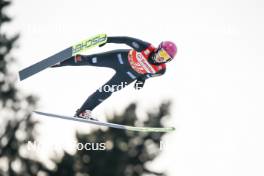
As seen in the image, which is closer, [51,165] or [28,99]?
[28,99]

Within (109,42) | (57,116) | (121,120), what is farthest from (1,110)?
(109,42)

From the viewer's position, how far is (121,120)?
61.3 ft

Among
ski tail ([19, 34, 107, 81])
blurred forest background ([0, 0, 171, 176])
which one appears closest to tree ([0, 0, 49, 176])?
blurred forest background ([0, 0, 171, 176])

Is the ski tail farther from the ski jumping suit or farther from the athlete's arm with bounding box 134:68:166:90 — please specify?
the athlete's arm with bounding box 134:68:166:90

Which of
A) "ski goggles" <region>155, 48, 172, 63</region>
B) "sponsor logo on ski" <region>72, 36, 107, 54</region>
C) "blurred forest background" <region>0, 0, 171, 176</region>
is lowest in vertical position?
"blurred forest background" <region>0, 0, 171, 176</region>

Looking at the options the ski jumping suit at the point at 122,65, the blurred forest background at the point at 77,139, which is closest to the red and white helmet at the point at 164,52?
the ski jumping suit at the point at 122,65

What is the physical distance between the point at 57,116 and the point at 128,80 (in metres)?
1.40

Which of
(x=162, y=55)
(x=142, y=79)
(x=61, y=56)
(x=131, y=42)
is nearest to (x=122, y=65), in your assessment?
(x=142, y=79)

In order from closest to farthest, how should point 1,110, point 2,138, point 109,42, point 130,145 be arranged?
Result: point 109,42 → point 1,110 → point 2,138 → point 130,145

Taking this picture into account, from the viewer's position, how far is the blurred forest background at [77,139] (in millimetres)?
17859

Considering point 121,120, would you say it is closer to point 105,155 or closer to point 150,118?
point 150,118

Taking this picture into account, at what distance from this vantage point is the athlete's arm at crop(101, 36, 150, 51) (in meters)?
8.16

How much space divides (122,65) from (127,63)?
3.6 inches

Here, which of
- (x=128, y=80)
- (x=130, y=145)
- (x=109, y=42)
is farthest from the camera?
(x=130, y=145)
